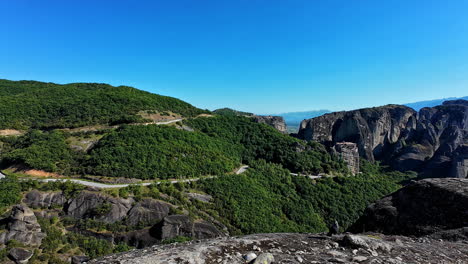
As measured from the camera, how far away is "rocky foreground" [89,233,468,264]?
4844mm

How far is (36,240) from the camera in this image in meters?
18.6

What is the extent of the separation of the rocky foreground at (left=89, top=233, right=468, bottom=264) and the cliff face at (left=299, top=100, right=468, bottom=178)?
77.6 meters

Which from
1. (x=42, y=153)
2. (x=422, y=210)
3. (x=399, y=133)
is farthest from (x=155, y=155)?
(x=399, y=133)

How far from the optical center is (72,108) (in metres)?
49.4

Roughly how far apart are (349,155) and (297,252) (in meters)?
62.5

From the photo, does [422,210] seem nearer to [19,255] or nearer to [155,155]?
[19,255]

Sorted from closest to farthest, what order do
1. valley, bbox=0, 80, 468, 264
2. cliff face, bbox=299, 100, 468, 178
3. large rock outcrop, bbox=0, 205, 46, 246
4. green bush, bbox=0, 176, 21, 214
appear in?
valley, bbox=0, 80, 468, 264 < large rock outcrop, bbox=0, 205, 46, 246 < green bush, bbox=0, 176, 21, 214 < cliff face, bbox=299, 100, 468, 178

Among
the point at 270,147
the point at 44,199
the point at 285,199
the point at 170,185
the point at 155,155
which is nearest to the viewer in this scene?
the point at 44,199

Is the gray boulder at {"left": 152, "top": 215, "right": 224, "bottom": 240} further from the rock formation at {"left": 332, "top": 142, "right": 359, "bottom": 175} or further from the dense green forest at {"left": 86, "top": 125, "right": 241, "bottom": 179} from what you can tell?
the rock formation at {"left": 332, "top": 142, "right": 359, "bottom": 175}

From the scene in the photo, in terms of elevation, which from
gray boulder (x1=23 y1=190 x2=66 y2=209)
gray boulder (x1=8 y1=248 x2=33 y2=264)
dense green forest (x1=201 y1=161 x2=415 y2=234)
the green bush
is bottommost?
dense green forest (x1=201 y1=161 x2=415 y2=234)

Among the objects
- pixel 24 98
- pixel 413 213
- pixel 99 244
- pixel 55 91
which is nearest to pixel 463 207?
pixel 413 213

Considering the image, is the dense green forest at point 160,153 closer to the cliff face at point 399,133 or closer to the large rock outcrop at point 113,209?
the large rock outcrop at point 113,209

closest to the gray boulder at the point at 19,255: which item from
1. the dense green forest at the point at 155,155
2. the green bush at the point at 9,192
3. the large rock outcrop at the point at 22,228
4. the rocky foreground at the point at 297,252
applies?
the large rock outcrop at the point at 22,228

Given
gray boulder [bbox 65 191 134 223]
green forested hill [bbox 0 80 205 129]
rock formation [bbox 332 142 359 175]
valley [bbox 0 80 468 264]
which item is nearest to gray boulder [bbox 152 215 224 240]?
valley [bbox 0 80 468 264]
